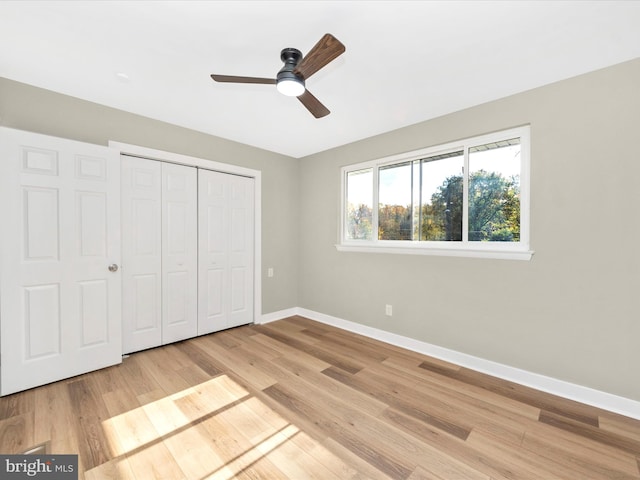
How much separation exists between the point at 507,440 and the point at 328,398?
1206 mm

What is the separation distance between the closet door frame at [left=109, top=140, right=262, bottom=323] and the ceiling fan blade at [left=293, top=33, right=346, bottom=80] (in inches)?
83.8

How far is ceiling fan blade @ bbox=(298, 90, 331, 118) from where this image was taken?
196 centimetres

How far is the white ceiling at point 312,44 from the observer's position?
1.60 meters

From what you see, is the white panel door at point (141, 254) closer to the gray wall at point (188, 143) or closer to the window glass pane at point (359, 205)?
the gray wall at point (188, 143)

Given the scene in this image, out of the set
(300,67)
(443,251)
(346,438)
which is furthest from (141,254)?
(443,251)

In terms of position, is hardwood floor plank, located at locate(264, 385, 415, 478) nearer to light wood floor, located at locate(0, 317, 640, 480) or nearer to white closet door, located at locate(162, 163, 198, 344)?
light wood floor, located at locate(0, 317, 640, 480)

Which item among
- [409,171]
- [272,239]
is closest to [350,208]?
[409,171]

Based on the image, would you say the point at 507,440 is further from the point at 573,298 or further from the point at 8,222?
the point at 8,222

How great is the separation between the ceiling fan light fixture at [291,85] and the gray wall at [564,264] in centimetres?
182

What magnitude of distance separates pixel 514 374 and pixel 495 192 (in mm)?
1671

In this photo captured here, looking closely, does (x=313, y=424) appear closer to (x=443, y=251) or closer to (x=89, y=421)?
(x=89, y=421)

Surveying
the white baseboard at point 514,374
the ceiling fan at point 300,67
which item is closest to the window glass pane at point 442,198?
the white baseboard at point 514,374

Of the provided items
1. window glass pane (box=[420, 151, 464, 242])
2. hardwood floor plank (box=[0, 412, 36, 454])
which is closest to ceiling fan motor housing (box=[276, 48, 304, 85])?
window glass pane (box=[420, 151, 464, 242])

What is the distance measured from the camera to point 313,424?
1.88 metres
